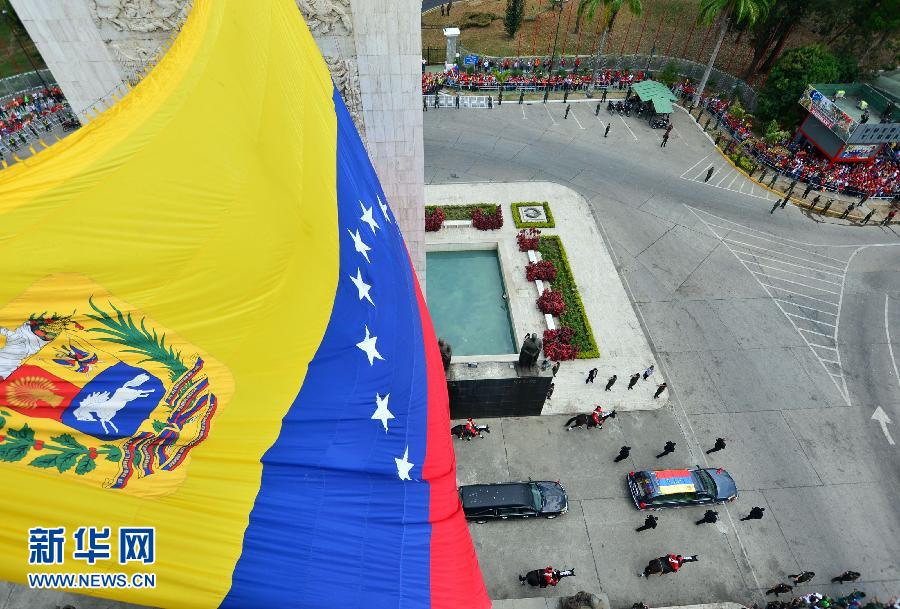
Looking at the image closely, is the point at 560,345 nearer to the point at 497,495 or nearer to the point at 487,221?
the point at 497,495

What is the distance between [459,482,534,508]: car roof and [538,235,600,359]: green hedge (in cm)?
780

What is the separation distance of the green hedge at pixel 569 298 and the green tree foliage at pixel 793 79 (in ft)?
81.9

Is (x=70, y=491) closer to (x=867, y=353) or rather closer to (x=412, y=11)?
(x=412, y=11)

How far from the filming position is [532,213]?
1179 inches

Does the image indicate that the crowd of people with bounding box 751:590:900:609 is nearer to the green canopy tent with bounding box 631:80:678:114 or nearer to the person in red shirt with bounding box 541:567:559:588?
the person in red shirt with bounding box 541:567:559:588

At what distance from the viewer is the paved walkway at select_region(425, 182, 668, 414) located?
860 inches

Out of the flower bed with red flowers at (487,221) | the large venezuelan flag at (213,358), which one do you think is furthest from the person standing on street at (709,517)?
the flower bed with red flowers at (487,221)

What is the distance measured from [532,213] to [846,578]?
22.4 metres

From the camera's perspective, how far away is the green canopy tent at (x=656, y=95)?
37.8 m

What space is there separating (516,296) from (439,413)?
15.3 metres

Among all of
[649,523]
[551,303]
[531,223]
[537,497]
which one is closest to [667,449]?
[649,523]

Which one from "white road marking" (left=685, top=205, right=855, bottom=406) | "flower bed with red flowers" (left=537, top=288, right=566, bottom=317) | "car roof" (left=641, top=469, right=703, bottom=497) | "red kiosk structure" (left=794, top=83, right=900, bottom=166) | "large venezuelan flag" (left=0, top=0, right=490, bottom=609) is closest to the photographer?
"large venezuelan flag" (left=0, top=0, right=490, bottom=609)

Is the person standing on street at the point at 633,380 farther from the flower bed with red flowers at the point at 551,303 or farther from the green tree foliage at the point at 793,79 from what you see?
the green tree foliage at the point at 793,79

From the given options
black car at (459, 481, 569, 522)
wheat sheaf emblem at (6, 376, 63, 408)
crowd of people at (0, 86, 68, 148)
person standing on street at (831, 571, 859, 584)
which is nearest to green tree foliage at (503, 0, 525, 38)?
crowd of people at (0, 86, 68, 148)
